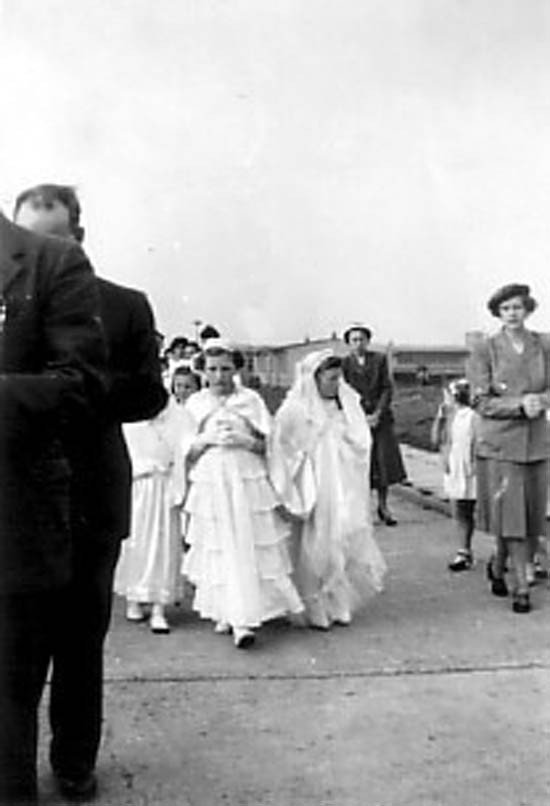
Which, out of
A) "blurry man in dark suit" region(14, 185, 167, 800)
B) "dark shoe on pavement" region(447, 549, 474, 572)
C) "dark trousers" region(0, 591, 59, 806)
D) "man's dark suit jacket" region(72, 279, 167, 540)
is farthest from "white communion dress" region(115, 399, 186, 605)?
"dark trousers" region(0, 591, 59, 806)

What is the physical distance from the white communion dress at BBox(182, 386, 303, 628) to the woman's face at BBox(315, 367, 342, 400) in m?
0.38

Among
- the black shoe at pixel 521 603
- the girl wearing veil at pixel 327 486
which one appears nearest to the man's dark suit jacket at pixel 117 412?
the girl wearing veil at pixel 327 486

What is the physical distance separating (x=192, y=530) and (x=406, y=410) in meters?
13.6

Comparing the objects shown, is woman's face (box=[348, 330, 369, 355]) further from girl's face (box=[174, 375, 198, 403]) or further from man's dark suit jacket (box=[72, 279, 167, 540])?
man's dark suit jacket (box=[72, 279, 167, 540])

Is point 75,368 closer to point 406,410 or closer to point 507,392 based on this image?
point 507,392

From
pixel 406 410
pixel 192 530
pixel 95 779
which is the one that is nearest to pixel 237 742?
pixel 95 779

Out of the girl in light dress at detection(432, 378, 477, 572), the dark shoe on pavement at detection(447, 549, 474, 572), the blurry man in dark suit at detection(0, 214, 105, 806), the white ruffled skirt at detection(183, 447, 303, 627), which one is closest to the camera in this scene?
the blurry man in dark suit at detection(0, 214, 105, 806)

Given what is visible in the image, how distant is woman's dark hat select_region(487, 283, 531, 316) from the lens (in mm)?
→ 5043

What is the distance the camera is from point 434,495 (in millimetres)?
9055

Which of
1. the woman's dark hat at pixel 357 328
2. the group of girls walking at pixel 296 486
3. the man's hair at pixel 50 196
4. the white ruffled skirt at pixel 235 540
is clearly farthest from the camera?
the woman's dark hat at pixel 357 328

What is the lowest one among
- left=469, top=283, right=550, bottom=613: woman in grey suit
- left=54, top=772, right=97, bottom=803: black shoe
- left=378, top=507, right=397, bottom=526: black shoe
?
left=378, top=507, right=397, bottom=526: black shoe

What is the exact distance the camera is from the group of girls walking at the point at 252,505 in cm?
488

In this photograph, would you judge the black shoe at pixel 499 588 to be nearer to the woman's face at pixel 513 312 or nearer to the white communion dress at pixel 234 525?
the white communion dress at pixel 234 525

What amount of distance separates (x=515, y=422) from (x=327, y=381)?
0.83m
